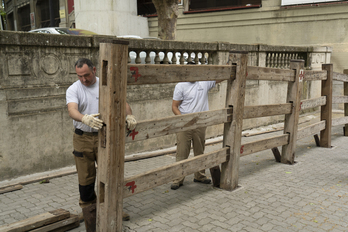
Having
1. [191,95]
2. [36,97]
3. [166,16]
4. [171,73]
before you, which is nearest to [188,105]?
[191,95]

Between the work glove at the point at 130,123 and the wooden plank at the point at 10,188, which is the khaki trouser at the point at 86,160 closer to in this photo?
the work glove at the point at 130,123

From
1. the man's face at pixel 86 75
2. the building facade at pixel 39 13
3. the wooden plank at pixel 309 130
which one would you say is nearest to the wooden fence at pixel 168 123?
the wooden plank at pixel 309 130

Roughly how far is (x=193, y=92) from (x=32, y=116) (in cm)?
249

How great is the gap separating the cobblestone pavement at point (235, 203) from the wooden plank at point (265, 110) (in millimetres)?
1017

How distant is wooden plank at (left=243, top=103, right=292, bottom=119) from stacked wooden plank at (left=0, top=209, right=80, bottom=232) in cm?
288

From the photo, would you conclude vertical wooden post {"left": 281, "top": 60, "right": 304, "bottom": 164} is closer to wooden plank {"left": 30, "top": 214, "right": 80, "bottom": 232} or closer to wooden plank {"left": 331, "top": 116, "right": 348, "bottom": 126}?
wooden plank {"left": 331, "top": 116, "right": 348, "bottom": 126}

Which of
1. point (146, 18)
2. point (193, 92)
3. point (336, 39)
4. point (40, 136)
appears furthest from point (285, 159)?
point (146, 18)

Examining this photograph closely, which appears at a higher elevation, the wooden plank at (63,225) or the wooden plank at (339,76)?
the wooden plank at (339,76)

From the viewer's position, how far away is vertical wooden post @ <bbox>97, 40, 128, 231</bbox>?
3289 millimetres

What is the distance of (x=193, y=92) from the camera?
16.6 feet

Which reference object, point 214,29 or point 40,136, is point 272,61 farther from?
point 214,29

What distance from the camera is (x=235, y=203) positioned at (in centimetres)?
453

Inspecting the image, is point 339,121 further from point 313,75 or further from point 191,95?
point 191,95

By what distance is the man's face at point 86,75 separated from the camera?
12.1 feet
